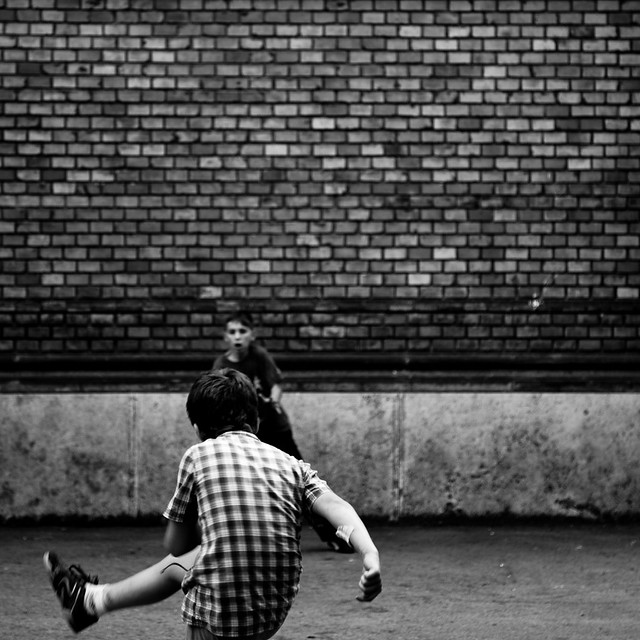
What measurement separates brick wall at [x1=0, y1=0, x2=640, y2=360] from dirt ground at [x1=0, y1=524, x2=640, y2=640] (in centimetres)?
150

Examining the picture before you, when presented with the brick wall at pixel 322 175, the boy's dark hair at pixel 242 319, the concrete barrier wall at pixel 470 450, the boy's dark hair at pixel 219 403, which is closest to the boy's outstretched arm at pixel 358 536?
the boy's dark hair at pixel 219 403

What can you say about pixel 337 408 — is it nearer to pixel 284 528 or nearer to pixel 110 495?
pixel 110 495

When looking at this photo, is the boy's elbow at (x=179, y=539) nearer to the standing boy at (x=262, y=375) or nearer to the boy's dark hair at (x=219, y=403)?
the boy's dark hair at (x=219, y=403)

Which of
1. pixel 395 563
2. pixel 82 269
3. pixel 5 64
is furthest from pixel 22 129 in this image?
pixel 395 563

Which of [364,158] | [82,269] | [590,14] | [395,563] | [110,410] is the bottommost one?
[395,563]

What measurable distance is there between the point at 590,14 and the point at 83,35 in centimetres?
406

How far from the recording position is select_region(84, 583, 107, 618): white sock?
3.36 meters

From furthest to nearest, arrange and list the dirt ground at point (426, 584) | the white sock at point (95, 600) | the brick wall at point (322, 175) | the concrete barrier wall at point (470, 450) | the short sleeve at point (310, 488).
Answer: the brick wall at point (322, 175), the concrete barrier wall at point (470, 450), the dirt ground at point (426, 584), the white sock at point (95, 600), the short sleeve at point (310, 488)

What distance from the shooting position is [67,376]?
8445 mm

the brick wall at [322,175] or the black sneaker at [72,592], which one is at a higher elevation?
the brick wall at [322,175]

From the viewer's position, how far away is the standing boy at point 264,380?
292 inches

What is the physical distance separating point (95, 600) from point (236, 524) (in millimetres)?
710

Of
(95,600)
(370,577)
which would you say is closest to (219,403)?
(370,577)

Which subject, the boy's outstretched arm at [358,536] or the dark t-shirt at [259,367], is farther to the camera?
the dark t-shirt at [259,367]
